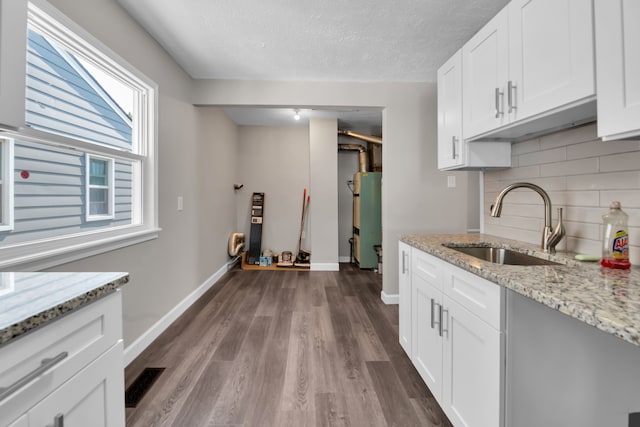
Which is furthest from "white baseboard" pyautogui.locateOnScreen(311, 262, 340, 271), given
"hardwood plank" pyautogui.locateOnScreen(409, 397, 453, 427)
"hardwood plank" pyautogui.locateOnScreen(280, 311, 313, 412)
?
"hardwood plank" pyautogui.locateOnScreen(409, 397, 453, 427)

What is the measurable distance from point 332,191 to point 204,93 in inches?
89.6

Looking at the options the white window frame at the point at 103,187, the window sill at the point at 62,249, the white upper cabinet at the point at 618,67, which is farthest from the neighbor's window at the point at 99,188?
the white upper cabinet at the point at 618,67

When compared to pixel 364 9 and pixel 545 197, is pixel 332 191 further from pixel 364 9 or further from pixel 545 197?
pixel 545 197

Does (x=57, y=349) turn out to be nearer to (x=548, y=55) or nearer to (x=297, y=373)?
(x=297, y=373)

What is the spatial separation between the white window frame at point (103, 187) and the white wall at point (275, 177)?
3.09 m

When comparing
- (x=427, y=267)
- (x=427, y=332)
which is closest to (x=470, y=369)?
(x=427, y=332)

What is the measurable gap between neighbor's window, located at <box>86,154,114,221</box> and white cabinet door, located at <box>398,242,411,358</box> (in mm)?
2061

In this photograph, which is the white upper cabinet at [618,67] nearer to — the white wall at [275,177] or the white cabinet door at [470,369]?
the white cabinet door at [470,369]

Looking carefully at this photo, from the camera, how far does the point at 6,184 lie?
1.25 metres

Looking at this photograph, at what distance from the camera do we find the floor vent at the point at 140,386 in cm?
158

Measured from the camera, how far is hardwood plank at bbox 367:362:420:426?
4.78 feet

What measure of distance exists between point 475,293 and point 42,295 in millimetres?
1413

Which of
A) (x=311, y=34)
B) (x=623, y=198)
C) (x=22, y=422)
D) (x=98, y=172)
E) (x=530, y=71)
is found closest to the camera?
(x=22, y=422)

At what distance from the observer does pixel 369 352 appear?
6.91ft
